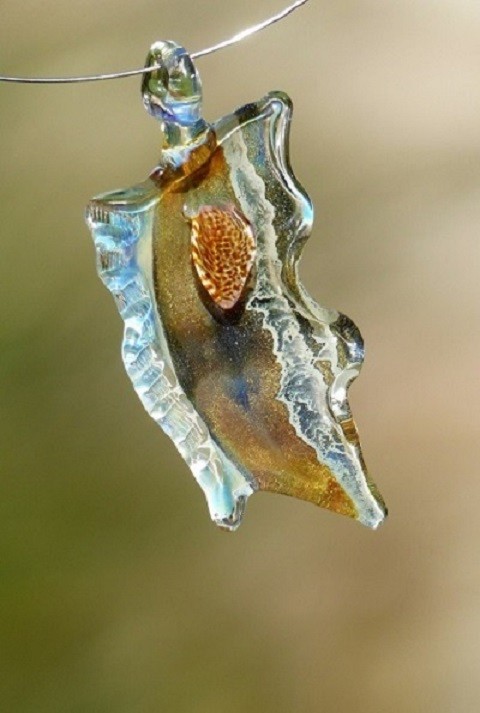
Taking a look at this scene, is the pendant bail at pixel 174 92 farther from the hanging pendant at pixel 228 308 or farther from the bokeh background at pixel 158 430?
the bokeh background at pixel 158 430

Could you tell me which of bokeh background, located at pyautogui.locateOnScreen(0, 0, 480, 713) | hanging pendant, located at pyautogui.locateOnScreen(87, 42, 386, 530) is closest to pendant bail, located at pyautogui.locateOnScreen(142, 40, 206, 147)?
hanging pendant, located at pyautogui.locateOnScreen(87, 42, 386, 530)

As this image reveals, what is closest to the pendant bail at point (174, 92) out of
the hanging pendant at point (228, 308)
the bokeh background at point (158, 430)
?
the hanging pendant at point (228, 308)

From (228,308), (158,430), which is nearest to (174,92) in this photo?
(228,308)

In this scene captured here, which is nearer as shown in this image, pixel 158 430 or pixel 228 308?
pixel 228 308

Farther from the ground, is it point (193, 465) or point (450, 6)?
point (450, 6)

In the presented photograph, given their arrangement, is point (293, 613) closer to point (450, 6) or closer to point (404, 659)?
point (404, 659)

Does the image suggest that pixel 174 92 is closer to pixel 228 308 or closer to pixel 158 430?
pixel 228 308

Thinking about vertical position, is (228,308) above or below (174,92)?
below

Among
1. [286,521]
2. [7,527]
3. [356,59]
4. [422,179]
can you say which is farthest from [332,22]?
[7,527]

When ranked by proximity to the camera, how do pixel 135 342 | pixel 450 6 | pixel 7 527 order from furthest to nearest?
pixel 7 527 < pixel 450 6 < pixel 135 342
